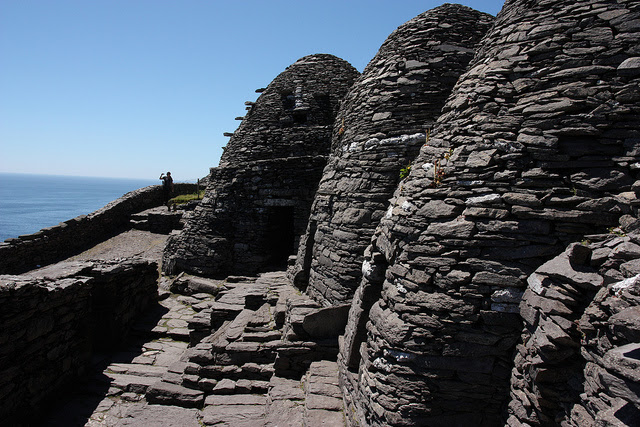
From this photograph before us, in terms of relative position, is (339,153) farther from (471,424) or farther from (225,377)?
(471,424)

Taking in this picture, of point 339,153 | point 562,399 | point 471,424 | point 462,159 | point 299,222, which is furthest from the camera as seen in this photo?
point 299,222

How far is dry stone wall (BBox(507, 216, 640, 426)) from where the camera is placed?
103 inches

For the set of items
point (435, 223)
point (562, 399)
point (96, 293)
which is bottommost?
point (96, 293)

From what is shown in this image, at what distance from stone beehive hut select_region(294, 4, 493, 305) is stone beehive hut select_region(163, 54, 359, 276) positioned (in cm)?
468

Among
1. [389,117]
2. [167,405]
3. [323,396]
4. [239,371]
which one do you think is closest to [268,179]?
[389,117]

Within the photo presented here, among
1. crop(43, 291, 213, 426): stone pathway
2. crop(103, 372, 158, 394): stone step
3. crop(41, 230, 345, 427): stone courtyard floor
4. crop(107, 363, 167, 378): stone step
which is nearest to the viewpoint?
crop(41, 230, 345, 427): stone courtyard floor

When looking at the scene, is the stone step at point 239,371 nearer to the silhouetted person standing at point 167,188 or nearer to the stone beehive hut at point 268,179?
the stone beehive hut at point 268,179

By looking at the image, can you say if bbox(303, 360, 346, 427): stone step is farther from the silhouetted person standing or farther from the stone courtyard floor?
the silhouetted person standing

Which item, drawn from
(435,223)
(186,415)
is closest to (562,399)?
(435,223)

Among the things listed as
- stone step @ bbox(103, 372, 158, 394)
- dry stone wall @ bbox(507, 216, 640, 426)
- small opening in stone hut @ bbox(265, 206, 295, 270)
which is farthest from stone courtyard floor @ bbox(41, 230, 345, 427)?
small opening in stone hut @ bbox(265, 206, 295, 270)

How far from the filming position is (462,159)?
14.5 feet

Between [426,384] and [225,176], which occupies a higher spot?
[225,176]

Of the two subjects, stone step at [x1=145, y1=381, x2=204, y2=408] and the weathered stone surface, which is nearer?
the weathered stone surface

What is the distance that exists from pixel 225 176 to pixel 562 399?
40.6ft
